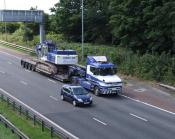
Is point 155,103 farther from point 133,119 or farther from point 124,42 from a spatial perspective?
point 124,42

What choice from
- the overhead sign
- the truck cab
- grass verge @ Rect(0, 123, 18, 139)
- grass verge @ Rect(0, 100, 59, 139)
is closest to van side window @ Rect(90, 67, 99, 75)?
the truck cab

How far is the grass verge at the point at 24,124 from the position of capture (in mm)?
28355

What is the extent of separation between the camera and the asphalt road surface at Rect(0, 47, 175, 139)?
3100 centimetres

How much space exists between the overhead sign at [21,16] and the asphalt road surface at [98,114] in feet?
95.9

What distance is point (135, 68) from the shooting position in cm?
5250

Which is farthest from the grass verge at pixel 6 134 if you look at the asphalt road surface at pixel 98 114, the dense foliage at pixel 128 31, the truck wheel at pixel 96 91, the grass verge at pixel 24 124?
the dense foliage at pixel 128 31

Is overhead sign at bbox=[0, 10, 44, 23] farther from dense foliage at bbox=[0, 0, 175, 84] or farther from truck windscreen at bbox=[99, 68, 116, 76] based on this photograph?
truck windscreen at bbox=[99, 68, 116, 76]

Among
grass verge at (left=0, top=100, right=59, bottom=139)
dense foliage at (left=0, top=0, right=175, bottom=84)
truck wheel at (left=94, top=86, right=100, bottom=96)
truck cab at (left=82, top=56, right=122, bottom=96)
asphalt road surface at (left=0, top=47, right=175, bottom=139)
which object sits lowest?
asphalt road surface at (left=0, top=47, right=175, bottom=139)

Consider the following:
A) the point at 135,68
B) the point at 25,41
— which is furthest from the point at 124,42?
the point at 25,41

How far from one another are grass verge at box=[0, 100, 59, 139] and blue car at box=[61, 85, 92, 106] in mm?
5140

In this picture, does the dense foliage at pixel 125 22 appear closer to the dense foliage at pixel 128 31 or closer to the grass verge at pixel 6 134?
the dense foliage at pixel 128 31

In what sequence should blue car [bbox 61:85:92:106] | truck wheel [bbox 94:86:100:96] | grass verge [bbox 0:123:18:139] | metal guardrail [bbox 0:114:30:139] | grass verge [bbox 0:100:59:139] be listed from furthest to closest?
truck wheel [bbox 94:86:100:96] → blue car [bbox 61:85:92:106] → grass verge [bbox 0:100:59:139] → grass verge [bbox 0:123:18:139] → metal guardrail [bbox 0:114:30:139]

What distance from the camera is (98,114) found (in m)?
36.1

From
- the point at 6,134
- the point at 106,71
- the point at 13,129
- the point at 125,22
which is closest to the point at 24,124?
the point at 13,129
